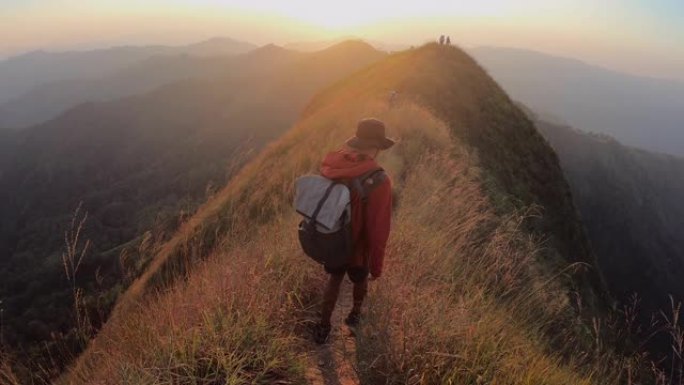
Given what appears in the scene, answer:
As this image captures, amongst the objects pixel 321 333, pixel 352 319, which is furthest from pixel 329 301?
pixel 352 319

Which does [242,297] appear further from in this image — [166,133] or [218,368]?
[166,133]

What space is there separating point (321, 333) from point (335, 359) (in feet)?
1.20

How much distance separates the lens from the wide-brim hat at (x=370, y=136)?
4.86 meters

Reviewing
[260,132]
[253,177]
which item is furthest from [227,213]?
[260,132]

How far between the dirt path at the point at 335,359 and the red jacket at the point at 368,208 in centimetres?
76

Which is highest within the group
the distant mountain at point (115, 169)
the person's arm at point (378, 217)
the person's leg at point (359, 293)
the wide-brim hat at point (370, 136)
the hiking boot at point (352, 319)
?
the wide-brim hat at point (370, 136)

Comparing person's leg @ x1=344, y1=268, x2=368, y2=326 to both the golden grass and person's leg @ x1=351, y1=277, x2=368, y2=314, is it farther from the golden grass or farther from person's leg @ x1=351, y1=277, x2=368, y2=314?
the golden grass

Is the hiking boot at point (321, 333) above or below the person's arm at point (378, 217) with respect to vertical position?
below

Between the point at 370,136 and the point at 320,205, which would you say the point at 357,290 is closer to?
the point at 320,205

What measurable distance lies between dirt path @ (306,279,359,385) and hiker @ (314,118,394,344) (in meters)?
0.14

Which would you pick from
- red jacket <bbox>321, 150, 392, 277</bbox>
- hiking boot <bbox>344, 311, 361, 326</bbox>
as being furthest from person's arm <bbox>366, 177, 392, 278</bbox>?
hiking boot <bbox>344, 311, 361, 326</bbox>

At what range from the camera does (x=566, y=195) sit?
2717 centimetres

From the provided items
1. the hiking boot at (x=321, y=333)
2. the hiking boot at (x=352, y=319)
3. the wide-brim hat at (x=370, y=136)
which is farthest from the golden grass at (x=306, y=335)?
the wide-brim hat at (x=370, y=136)

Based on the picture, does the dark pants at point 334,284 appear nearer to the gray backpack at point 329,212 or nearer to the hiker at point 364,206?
the hiker at point 364,206
